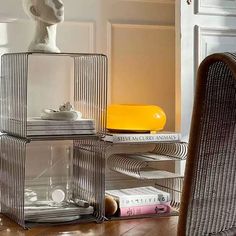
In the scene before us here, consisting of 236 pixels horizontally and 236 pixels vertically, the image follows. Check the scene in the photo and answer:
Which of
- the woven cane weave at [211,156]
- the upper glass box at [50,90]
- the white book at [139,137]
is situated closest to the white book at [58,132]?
the upper glass box at [50,90]

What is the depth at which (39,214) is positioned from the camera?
7.11ft

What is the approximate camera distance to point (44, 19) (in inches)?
91.0

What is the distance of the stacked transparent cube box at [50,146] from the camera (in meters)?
2.19

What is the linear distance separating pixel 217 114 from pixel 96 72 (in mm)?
1300

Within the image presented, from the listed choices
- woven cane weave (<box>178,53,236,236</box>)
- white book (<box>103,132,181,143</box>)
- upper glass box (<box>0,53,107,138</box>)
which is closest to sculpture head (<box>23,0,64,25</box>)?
upper glass box (<box>0,53,107,138</box>)

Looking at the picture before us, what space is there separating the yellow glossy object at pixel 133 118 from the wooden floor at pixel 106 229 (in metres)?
0.41

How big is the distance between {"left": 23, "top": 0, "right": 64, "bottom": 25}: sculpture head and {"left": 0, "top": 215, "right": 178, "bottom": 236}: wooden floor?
32.5 inches

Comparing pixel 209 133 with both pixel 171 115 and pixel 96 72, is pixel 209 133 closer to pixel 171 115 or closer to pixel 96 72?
pixel 96 72

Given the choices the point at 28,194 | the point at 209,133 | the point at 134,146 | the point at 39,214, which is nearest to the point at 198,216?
the point at 209,133

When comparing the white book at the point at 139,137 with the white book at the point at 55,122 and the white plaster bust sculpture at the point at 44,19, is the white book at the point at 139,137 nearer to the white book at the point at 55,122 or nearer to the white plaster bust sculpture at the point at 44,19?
the white book at the point at 55,122

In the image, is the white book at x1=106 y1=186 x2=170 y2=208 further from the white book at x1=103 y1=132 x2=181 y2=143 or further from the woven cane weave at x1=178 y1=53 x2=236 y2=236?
the woven cane weave at x1=178 y1=53 x2=236 y2=236

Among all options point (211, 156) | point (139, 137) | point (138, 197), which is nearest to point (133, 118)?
point (139, 137)

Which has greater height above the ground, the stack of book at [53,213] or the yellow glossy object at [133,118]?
the yellow glossy object at [133,118]

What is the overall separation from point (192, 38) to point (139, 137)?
1.90 feet
